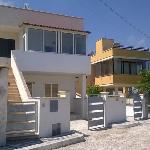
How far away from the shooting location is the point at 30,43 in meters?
22.9

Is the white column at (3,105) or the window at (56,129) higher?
the white column at (3,105)

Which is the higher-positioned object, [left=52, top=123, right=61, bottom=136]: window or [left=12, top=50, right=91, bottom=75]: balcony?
[left=12, top=50, right=91, bottom=75]: balcony

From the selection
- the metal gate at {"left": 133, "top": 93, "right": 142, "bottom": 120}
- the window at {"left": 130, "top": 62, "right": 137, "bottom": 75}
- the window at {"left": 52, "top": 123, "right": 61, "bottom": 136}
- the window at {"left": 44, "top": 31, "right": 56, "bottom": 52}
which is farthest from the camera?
the window at {"left": 130, "top": 62, "right": 137, "bottom": 75}

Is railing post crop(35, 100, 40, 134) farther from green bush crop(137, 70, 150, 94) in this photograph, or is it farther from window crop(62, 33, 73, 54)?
green bush crop(137, 70, 150, 94)

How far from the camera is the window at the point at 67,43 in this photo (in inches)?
953

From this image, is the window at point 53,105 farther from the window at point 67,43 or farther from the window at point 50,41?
the window at point 67,43

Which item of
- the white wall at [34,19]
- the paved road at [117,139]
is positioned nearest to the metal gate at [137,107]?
the paved road at [117,139]

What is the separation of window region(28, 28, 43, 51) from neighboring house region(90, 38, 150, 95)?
18325mm

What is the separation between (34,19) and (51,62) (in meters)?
4.54

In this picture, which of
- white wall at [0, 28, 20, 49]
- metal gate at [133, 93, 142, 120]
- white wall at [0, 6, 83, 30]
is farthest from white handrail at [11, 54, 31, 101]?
metal gate at [133, 93, 142, 120]

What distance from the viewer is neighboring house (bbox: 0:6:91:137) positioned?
2208 centimetres

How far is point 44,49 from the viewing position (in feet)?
76.5

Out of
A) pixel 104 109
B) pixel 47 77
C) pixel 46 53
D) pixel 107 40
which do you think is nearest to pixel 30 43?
pixel 46 53

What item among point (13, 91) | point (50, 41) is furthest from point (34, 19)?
point (13, 91)
